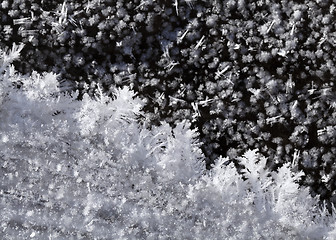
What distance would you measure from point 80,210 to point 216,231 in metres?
0.28

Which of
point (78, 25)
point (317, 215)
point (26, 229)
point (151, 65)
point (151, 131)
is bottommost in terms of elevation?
point (317, 215)

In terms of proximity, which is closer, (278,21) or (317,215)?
(317,215)

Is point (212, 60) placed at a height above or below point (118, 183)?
above

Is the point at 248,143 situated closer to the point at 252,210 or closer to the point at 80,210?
the point at 252,210

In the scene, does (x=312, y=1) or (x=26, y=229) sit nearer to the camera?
(x=26, y=229)

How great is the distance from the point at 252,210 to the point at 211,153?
16cm

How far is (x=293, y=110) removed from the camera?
1.34 m

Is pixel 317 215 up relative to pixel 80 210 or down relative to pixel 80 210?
down

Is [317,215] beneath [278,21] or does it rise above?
beneath

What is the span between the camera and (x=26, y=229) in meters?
1.25

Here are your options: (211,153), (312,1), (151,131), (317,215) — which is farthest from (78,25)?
(317,215)

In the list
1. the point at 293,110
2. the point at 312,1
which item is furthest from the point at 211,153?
the point at 312,1

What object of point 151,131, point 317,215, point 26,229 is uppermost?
point 151,131

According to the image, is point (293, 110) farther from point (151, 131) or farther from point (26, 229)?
point (26, 229)
